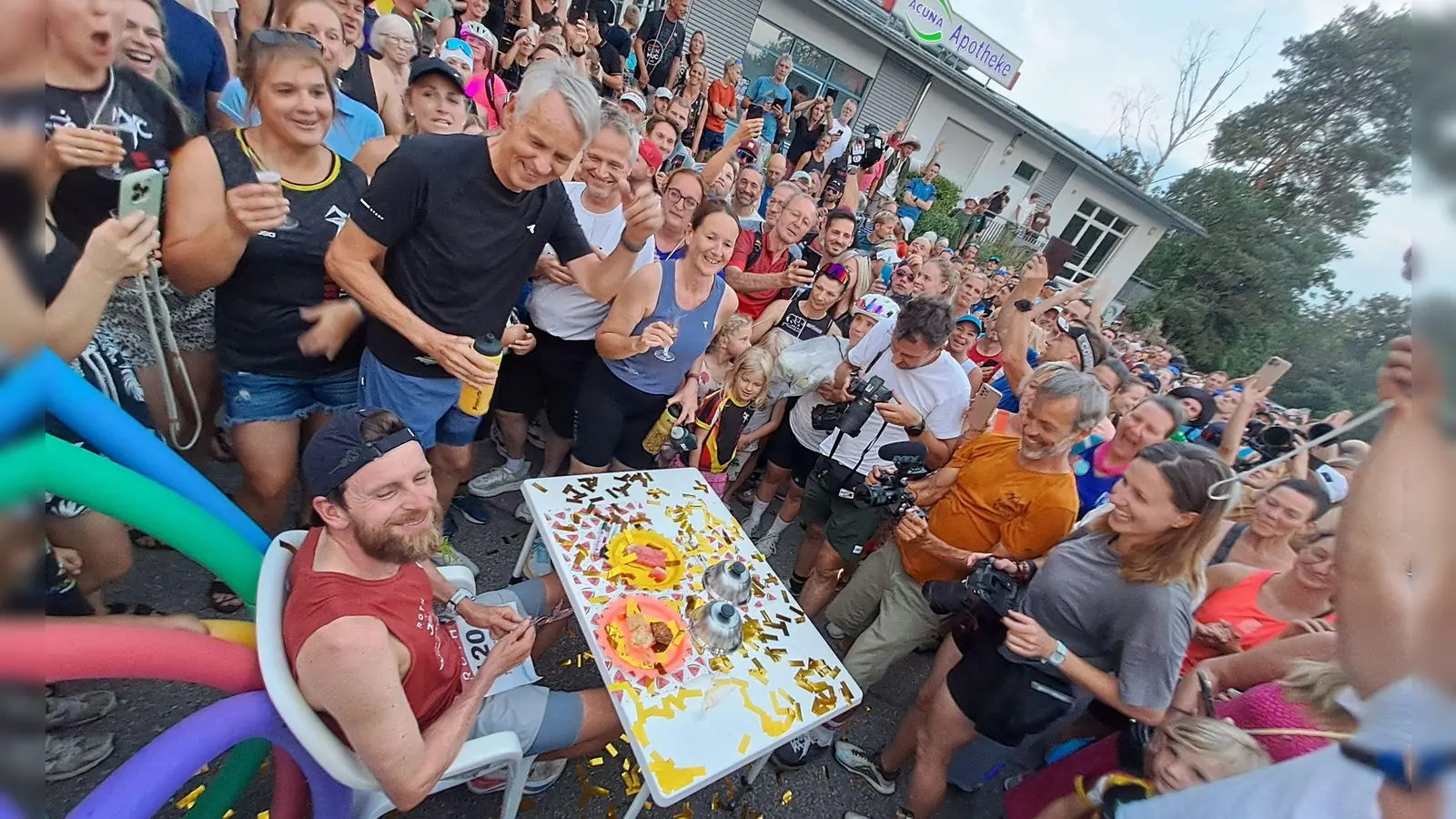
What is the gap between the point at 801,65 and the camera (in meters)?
14.2

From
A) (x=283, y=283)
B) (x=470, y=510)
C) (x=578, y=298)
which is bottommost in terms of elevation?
(x=470, y=510)

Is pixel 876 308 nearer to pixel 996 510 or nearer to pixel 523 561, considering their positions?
pixel 996 510

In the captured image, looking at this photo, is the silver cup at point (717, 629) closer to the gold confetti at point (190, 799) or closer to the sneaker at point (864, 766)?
the sneaker at point (864, 766)

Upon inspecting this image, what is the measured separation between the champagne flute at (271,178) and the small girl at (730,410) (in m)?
1.91

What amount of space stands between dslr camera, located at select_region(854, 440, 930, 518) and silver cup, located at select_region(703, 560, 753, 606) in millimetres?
846

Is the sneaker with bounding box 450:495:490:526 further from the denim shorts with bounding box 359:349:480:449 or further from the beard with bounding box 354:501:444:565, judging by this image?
the beard with bounding box 354:501:444:565

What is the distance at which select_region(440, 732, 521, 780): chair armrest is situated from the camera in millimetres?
1619

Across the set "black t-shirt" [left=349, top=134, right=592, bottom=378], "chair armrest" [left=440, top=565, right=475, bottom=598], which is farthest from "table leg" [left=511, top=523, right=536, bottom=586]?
"black t-shirt" [left=349, top=134, right=592, bottom=378]

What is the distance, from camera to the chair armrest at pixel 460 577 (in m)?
2.16

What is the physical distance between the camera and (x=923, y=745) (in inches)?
93.1

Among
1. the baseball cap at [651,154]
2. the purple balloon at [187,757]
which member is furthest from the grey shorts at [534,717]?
the baseball cap at [651,154]

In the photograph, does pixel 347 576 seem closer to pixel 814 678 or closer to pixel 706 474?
pixel 814 678

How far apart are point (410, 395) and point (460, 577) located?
76 centimetres

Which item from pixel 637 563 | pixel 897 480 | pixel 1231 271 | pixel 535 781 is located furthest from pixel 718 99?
pixel 1231 271
